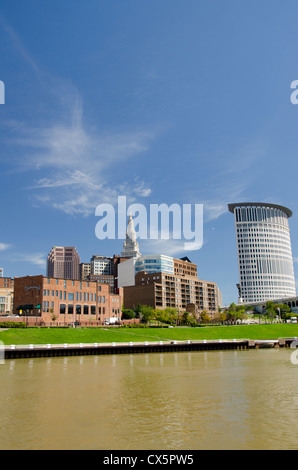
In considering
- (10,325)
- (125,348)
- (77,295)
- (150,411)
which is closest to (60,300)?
(77,295)

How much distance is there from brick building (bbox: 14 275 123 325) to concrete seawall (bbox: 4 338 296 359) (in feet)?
156

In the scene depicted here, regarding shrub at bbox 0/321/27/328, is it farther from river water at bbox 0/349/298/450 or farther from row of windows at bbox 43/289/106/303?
river water at bbox 0/349/298/450

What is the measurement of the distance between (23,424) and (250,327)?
366 feet

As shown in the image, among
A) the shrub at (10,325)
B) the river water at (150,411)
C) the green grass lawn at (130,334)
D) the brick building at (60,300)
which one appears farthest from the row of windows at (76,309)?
the river water at (150,411)

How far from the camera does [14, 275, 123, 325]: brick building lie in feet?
393

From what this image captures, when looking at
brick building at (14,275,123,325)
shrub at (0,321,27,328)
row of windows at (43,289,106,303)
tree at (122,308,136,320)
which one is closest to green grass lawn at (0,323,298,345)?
shrub at (0,321,27,328)

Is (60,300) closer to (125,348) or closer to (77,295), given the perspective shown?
(77,295)

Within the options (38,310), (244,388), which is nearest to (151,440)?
(244,388)

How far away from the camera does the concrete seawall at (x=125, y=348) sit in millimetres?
66750

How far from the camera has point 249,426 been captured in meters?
21.0

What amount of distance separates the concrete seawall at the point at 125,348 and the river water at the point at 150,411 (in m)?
22.0

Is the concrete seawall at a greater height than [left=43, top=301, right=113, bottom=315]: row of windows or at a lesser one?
lesser

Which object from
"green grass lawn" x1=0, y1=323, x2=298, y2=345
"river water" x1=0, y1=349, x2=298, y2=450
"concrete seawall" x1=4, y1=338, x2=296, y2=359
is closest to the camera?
"river water" x1=0, y1=349, x2=298, y2=450

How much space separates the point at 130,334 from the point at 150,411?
74978 mm
